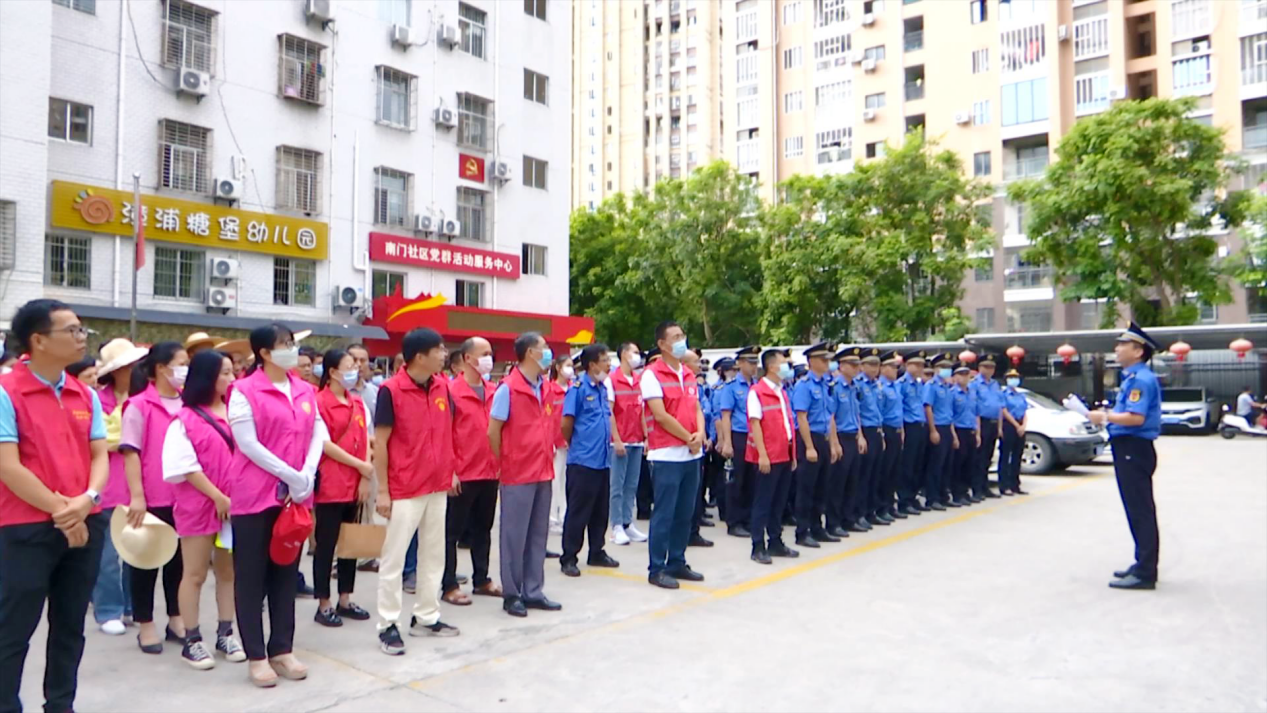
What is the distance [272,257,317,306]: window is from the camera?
821 inches

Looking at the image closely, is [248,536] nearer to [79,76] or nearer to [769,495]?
[769,495]

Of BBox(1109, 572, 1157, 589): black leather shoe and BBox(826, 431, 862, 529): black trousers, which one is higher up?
BBox(826, 431, 862, 529): black trousers

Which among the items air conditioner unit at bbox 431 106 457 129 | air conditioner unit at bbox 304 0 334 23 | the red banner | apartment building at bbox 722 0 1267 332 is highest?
apartment building at bbox 722 0 1267 332

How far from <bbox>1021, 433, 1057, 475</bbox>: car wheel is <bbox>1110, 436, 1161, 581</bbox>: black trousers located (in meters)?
8.01

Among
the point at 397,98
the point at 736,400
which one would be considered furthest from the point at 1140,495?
the point at 397,98

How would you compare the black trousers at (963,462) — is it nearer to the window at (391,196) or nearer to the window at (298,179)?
the window at (298,179)

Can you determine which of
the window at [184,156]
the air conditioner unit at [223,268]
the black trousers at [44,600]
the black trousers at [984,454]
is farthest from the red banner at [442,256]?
the black trousers at [44,600]

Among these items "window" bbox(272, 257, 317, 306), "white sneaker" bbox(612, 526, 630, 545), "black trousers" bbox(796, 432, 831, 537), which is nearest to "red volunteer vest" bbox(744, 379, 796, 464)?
"black trousers" bbox(796, 432, 831, 537)

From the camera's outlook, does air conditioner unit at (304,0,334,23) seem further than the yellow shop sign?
Yes

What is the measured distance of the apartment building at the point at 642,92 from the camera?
7131cm

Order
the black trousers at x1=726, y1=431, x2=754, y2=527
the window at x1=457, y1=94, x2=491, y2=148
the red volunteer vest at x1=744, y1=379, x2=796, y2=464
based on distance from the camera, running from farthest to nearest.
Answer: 1. the window at x1=457, y1=94, x2=491, y2=148
2. the black trousers at x1=726, y1=431, x2=754, y2=527
3. the red volunteer vest at x1=744, y1=379, x2=796, y2=464

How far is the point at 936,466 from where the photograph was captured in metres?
10.9

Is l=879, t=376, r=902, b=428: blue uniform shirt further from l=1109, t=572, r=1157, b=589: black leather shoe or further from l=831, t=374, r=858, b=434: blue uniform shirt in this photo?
l=1109, t=572, r=1157, b=589: black leather shoe

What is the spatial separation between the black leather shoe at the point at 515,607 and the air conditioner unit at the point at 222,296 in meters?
15.4
